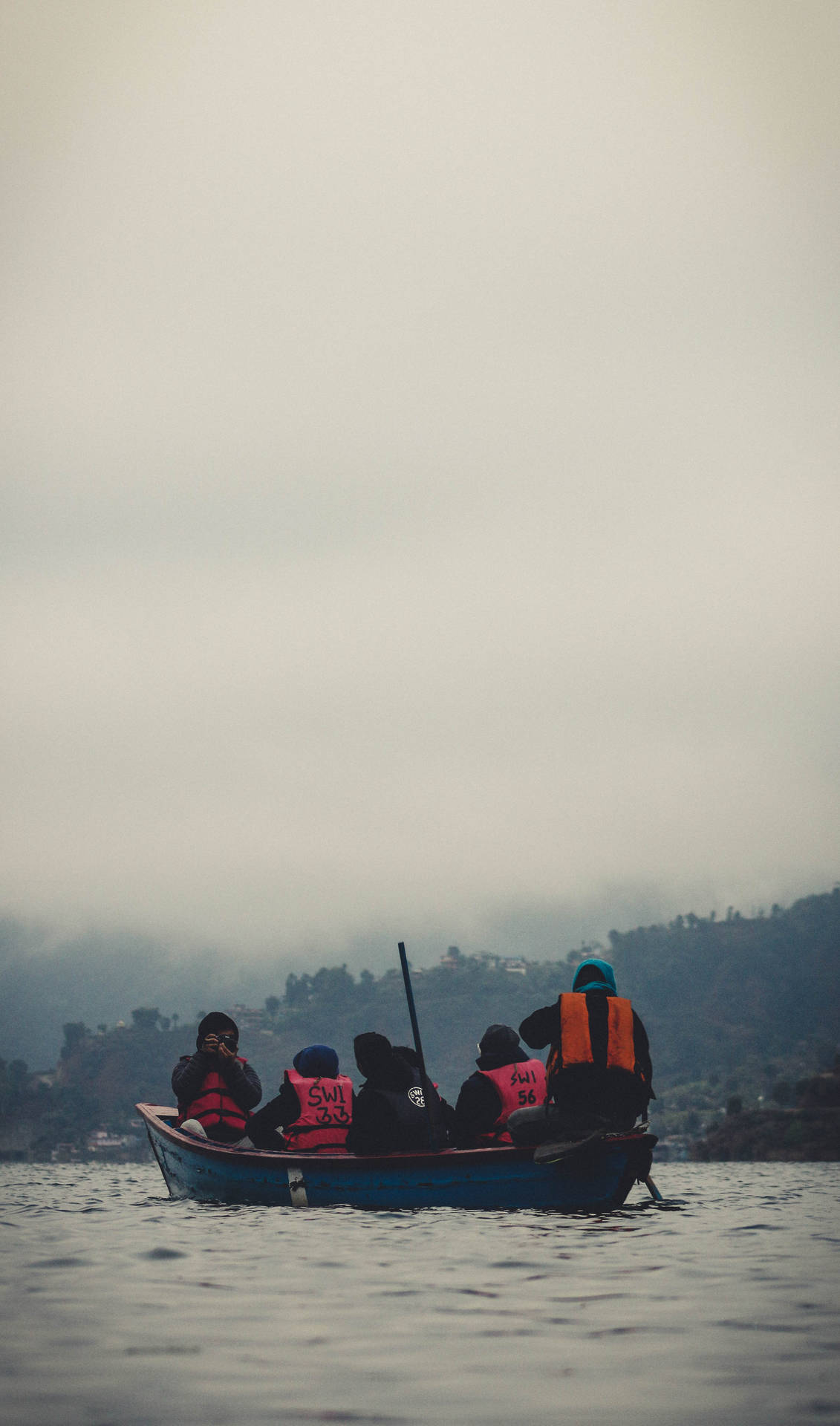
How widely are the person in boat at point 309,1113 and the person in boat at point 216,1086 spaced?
1.32 m

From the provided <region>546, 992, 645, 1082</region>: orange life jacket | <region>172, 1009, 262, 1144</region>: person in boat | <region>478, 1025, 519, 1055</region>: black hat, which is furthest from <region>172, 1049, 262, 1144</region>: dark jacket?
<region>546, 992, 645, 1082</region>: orange life jacket

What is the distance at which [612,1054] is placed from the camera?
13.9 meters

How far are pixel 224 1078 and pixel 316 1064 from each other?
2278mm

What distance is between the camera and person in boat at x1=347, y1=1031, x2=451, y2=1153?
15430 millimetres

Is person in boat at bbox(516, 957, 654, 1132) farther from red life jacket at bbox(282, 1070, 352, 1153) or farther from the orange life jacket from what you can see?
red life jacket at bbox(282, 1070, 352, 1153)

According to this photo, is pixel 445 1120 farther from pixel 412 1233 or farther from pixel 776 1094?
pixel 776 1094

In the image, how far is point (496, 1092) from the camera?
50.7 feet

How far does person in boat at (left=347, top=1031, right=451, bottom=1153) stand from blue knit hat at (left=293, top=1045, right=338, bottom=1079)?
3.01 ft

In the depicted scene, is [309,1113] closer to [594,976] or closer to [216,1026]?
[216,1026]

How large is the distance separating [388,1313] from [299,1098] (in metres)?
8.38

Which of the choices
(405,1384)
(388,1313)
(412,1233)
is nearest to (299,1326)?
(388,1313)

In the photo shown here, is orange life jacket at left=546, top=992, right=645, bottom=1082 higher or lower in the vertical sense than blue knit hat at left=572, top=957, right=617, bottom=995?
lower

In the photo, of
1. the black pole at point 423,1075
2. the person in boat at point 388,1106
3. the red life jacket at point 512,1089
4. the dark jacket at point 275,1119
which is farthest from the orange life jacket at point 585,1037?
the dark jacket at point 275,1119

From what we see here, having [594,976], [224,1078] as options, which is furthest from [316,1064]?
[594,976]
